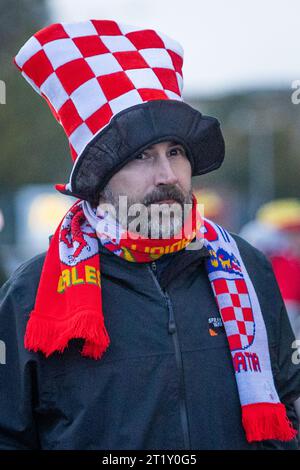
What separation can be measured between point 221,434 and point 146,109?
1.07 m

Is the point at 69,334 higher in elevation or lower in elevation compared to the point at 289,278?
lower

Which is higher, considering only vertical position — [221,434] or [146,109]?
[146,109]

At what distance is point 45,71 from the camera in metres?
2.92

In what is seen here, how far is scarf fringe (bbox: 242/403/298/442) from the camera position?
2.68 meters

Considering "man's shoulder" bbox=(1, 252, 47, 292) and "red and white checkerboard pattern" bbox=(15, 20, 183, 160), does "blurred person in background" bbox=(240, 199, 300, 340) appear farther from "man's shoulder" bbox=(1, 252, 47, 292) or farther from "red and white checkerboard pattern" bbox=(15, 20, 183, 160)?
"man's shoulder" bbox=(1, 252, 47, 292)

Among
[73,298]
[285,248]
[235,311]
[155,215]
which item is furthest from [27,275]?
[285,248]

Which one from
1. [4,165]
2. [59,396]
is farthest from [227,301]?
[4,165]

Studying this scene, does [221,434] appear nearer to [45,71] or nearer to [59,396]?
[59,396]

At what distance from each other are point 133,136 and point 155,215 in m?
0.27

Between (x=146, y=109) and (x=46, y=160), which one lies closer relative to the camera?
(x=146, y=109)

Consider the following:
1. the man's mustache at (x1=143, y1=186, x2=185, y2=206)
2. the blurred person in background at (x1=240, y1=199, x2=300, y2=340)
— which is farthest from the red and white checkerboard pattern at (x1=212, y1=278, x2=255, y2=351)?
the blurred person in background at (x1=240, y1=199, x2=300, y2=340)

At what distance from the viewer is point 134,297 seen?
9.07 feet

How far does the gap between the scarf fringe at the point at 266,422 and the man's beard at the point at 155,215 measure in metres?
0.62

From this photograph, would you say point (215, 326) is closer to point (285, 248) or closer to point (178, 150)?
point (178, 150)
